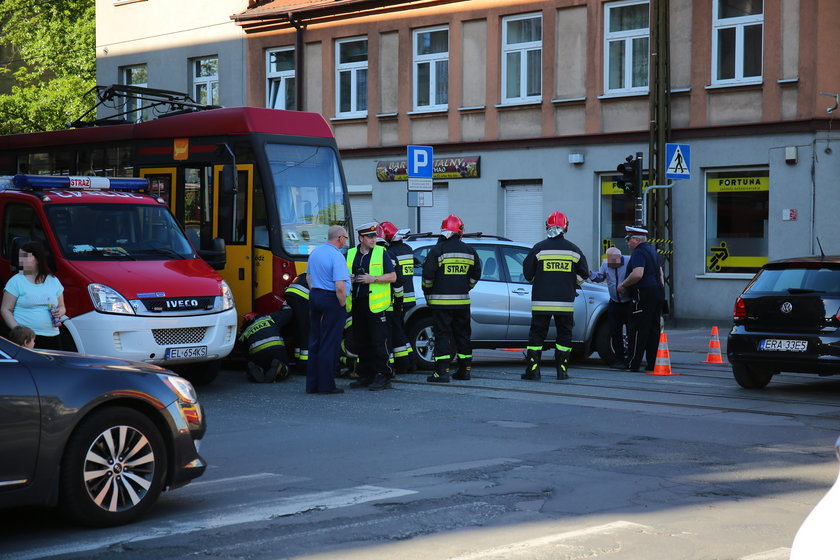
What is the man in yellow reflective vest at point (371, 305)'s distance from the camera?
1384cm

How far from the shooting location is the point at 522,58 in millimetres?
27906

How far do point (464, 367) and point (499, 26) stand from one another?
1513 centimetres

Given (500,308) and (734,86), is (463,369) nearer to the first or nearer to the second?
(500,308)

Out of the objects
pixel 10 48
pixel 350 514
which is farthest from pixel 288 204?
pixel 10 48

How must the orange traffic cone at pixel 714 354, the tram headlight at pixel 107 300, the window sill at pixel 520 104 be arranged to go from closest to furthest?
1. the tram headlight at pixel 107 300
2. the orange traffic cone at pixel 714 354
3. the window sill at pixel 520 104

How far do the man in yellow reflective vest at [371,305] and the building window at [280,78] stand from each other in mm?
19184

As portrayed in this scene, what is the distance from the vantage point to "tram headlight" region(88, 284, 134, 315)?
12.7m

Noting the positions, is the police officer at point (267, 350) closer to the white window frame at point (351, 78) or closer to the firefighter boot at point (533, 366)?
the firefighter boot at point (533, 366)

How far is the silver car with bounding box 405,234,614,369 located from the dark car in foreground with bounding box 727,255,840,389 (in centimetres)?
299

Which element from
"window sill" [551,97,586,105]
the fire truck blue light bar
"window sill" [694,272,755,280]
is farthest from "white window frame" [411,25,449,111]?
the fire truck blue light bar

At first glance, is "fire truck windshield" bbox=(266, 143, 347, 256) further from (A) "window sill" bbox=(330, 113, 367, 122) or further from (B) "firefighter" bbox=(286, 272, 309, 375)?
(A) "window sill" bbox=(330, 113, 367, 122)

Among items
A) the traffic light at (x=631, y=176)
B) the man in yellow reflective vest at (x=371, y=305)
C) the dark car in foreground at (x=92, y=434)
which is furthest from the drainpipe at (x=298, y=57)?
Result: the dark car in foreground at (x=92, y=434)

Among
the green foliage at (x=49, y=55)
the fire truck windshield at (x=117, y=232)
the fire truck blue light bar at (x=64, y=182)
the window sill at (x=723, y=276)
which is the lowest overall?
the window sill at (x=723, y=276)

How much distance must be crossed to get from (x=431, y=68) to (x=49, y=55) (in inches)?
834
